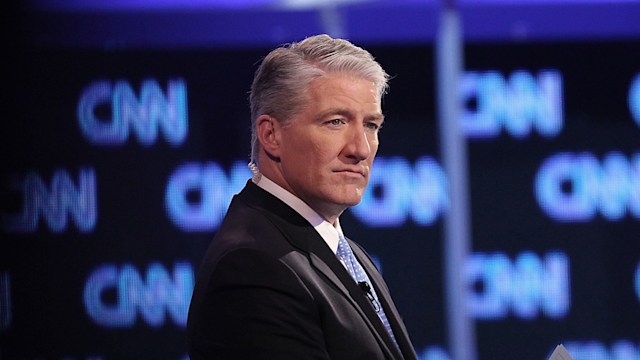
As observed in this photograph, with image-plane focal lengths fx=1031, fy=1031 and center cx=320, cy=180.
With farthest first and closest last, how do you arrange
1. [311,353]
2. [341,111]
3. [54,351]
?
[54,351]
[341,111]
[311,353]

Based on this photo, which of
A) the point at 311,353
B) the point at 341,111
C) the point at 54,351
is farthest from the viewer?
the point at 54,351

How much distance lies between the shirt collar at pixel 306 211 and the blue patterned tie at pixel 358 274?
49mm

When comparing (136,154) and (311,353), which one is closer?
(311,353)

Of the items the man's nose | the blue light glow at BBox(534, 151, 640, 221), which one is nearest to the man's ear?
the man's nose

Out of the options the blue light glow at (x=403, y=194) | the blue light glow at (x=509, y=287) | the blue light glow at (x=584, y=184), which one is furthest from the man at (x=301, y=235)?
the blue light glow at (x=584, y=184)

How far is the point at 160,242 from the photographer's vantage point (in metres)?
3.99

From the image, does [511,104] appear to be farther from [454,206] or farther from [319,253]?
[319,253]

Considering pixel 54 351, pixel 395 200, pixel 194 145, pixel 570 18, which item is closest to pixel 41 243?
pixel 54 351

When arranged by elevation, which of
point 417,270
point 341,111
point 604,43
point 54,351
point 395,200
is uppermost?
point 604,43

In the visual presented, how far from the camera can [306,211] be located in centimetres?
177

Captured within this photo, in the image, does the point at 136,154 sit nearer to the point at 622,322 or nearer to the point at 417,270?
the point at 417,270

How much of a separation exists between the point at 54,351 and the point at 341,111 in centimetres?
256

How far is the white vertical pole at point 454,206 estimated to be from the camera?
404 centimetres

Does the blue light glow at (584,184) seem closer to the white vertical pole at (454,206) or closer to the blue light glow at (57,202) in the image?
the white vertical pole at (454,206)
